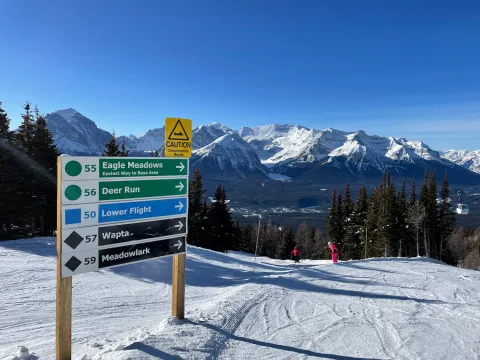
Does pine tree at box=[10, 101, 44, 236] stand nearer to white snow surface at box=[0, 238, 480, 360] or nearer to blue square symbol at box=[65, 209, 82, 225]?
white snow surface at box=[0, 238, 480, 360]

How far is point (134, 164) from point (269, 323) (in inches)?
164

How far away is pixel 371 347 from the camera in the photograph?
5633 millimetres

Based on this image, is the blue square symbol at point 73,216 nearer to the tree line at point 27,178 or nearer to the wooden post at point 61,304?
the wooden post at point 61,304

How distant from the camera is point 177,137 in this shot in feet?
21.1

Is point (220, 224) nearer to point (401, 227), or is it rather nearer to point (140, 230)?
point (401, 227)

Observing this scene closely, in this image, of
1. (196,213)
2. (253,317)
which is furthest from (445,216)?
(253,317)

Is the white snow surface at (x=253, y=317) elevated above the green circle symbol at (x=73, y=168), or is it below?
below

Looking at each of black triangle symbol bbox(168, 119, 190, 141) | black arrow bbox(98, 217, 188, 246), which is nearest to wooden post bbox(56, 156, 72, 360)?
black arrow bbox(98, 217, 188, 246)

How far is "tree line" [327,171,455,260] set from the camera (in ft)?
133

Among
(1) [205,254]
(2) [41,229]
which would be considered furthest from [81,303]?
(2) [41,229]

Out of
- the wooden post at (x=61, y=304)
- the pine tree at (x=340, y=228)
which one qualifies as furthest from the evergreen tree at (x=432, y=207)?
the wooden post at (x=61, y=304)

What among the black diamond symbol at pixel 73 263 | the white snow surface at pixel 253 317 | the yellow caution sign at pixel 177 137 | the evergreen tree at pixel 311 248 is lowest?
the evergreen tree at pixel 311 248

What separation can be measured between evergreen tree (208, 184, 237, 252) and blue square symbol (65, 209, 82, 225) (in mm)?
36465

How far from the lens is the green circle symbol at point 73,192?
462 cm
